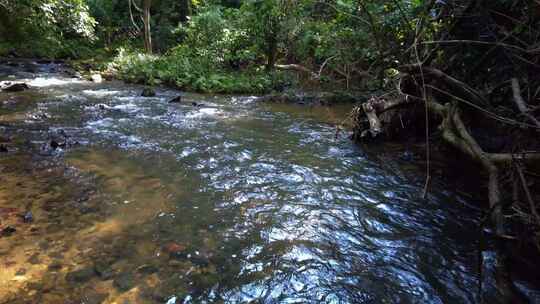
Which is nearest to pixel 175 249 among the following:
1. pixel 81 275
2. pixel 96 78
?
pixel 81 275

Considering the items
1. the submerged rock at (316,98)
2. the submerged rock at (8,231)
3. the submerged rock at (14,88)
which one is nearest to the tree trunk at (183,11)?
the submerged rock at (316,98)

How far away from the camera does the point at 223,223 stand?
4.24m

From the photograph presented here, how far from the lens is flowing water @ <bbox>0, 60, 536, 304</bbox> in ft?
10.5

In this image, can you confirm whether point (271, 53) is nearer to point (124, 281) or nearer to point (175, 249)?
point (175, 249)

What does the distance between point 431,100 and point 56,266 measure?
609 centimetres

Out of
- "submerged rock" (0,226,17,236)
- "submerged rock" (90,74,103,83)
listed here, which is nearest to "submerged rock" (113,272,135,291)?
"submerged rock" (0,226,17,236)

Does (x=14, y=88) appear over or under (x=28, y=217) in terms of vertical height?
under

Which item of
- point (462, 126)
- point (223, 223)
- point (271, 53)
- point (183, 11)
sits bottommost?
point (223, 223)

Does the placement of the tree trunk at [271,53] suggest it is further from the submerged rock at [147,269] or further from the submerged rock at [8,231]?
the submerged rock at [147,269]

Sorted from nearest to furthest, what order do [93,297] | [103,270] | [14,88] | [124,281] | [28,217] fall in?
[93,297], [124,281], [103,270], [28,217], [14,88]

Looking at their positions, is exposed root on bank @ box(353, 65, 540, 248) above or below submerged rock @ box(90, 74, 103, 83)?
above

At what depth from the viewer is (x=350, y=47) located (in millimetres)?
8742

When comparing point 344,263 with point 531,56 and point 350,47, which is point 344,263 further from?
point 350,47

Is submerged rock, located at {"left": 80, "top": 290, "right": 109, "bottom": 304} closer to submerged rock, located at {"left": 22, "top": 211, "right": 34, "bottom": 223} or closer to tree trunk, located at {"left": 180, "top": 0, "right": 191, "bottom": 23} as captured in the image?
submerged rock, located at {"left": 22, "top": 211, "right": 34, "bottom": 223}
